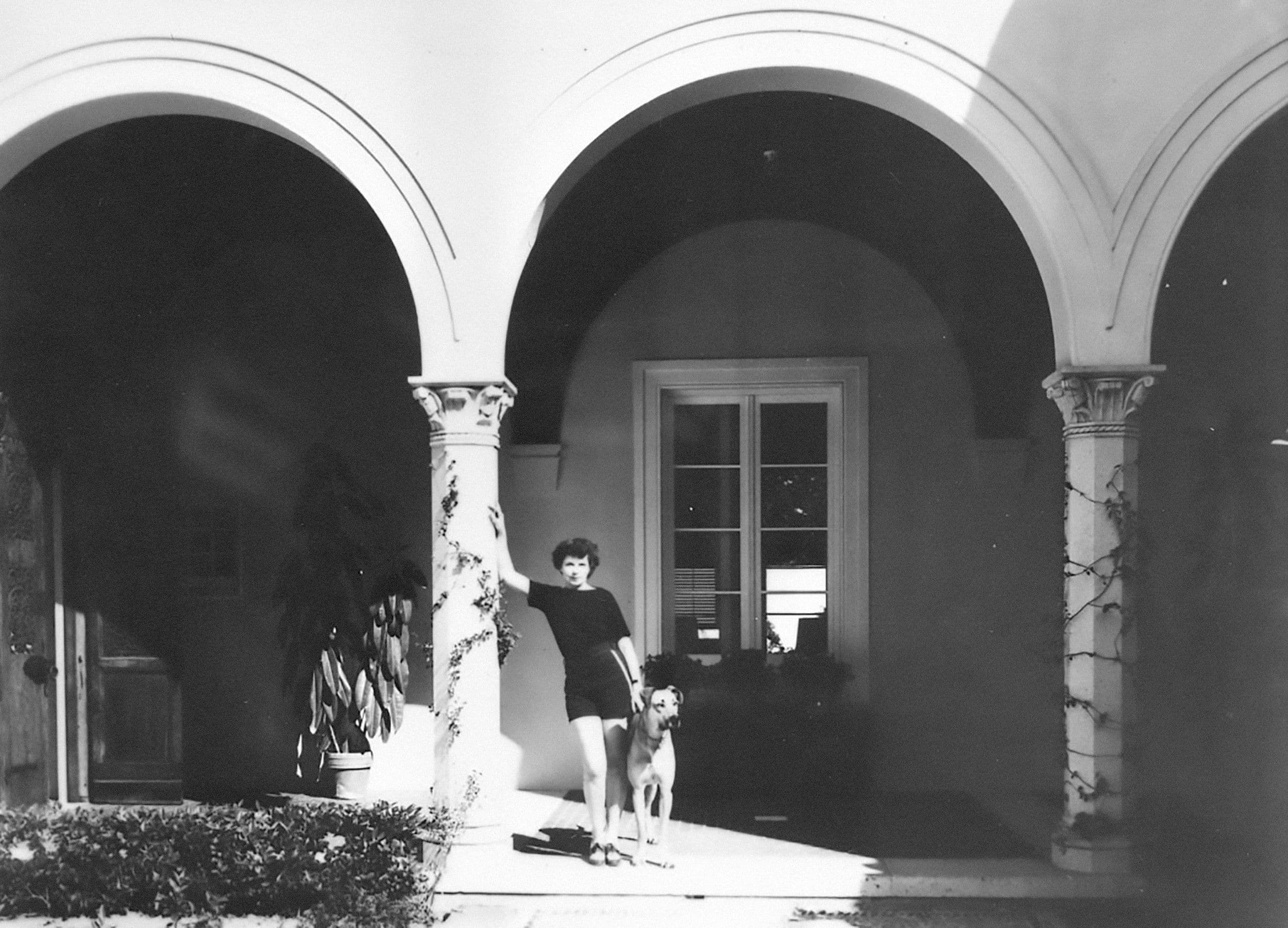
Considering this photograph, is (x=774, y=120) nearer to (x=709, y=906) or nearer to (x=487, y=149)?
(x=487, y=149)

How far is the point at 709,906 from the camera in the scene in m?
5.05

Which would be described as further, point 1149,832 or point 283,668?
point 283,668

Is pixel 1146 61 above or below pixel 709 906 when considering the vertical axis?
above

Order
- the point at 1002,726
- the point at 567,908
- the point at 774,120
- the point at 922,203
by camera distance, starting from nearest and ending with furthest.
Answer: the point at 567,908, the point at 774,120, the point at 922,203, the point at 1002,726

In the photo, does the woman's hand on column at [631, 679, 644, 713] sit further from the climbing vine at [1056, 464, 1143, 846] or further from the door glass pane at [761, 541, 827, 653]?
the door glass pane at [761, 541, 827, 653]

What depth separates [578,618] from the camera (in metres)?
5.62

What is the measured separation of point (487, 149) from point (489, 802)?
2926 mm

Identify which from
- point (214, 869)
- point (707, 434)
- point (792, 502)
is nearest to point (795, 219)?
point (707, 434)

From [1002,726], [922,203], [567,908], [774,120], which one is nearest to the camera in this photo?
[567,908]

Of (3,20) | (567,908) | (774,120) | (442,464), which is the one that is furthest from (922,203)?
(3,20)

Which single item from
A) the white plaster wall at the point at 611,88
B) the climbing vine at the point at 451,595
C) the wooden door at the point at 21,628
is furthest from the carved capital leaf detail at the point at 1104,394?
the wooden door at the point at 21,628

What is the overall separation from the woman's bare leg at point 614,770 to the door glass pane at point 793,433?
8.05 ft

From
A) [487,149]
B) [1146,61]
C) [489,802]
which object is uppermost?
[1146,61]

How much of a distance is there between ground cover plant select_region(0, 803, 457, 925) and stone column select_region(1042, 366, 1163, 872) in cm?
291
